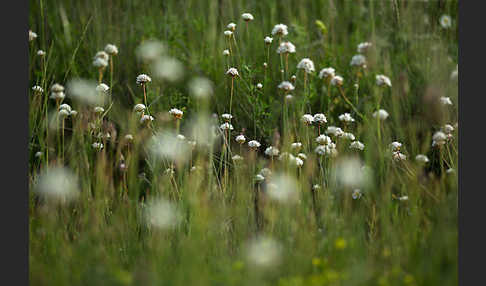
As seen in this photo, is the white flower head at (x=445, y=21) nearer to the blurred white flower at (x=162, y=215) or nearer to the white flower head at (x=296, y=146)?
the white flower head at (x=296, y=146)

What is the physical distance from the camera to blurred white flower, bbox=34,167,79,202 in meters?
2.21

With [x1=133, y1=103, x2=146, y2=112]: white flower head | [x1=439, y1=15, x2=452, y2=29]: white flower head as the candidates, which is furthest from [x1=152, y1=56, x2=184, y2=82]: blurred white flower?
[x1=439, y1=15, x2=452, y2=29]: white flower head

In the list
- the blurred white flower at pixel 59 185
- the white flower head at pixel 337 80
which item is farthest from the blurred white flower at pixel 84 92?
the white flower head at pixel 337 80

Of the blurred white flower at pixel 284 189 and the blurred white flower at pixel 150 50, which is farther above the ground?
the blurred white flower at pixel 150 50

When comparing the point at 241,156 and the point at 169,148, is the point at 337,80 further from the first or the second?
the point at 169,148

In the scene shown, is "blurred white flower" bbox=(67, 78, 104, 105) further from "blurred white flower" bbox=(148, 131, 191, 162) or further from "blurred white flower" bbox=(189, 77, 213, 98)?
"blurred white flower" bbox=(189, 77, 213, 98)

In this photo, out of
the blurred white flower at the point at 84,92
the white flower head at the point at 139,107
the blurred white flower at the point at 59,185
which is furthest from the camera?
the blurred white flower at the point at 84,92

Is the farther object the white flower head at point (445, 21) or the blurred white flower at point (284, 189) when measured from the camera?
the white flower head at point (445, 21)

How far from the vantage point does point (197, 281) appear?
1.51 m

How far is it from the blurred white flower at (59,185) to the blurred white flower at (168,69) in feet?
3.48

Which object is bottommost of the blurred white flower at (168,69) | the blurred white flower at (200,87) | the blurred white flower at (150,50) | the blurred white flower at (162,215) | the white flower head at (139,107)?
the blurred white flower at (162,215)

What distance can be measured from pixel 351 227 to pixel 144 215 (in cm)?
89

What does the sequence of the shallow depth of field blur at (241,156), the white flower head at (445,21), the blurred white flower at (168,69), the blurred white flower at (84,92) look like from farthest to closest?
the white flower head at (445,21), the blurred white flower at (168,69), the blurred white flower at (84,92), the shallow depth of field blur at (241,156)

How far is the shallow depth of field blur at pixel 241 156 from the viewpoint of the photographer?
1774 mm
